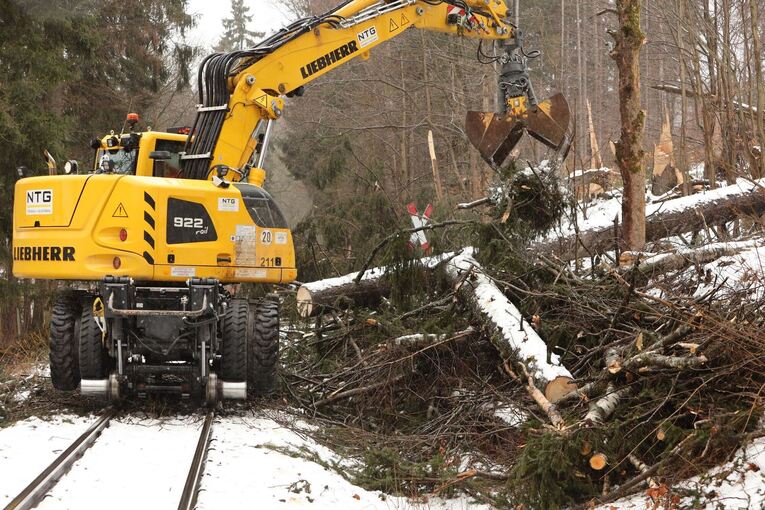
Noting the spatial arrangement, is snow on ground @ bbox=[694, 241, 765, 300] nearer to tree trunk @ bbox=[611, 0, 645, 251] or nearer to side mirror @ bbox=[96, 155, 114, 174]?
tree trunk @ bbox=[611, 0, 645, 251]

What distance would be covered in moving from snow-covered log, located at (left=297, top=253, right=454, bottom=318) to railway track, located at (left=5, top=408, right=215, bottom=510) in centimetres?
269

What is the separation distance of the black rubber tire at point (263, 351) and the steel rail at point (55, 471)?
156cm

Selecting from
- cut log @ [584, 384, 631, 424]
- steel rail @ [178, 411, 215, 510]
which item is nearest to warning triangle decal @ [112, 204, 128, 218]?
steel rail @ [178, 411, 215, 510]

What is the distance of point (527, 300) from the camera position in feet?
26.9

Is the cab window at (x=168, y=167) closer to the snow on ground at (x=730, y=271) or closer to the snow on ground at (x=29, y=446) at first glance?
the snow on ground at (x=29, y=446)

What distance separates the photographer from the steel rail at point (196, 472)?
5.68 meters

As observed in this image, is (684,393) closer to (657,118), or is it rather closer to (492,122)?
(492,122)

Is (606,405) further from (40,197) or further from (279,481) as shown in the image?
(40,197)

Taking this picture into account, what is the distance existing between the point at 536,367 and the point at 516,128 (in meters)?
4.28

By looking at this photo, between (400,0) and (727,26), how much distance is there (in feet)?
18.2

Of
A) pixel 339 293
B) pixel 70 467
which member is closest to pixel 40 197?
pixel 70 467

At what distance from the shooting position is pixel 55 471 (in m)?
6.21

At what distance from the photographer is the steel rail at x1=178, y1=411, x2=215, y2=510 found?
5684 millimetres

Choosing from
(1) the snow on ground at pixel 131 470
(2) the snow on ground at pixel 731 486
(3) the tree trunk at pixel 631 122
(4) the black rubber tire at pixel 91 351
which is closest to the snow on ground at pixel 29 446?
(1) the snow on ground at pixel 131 470
